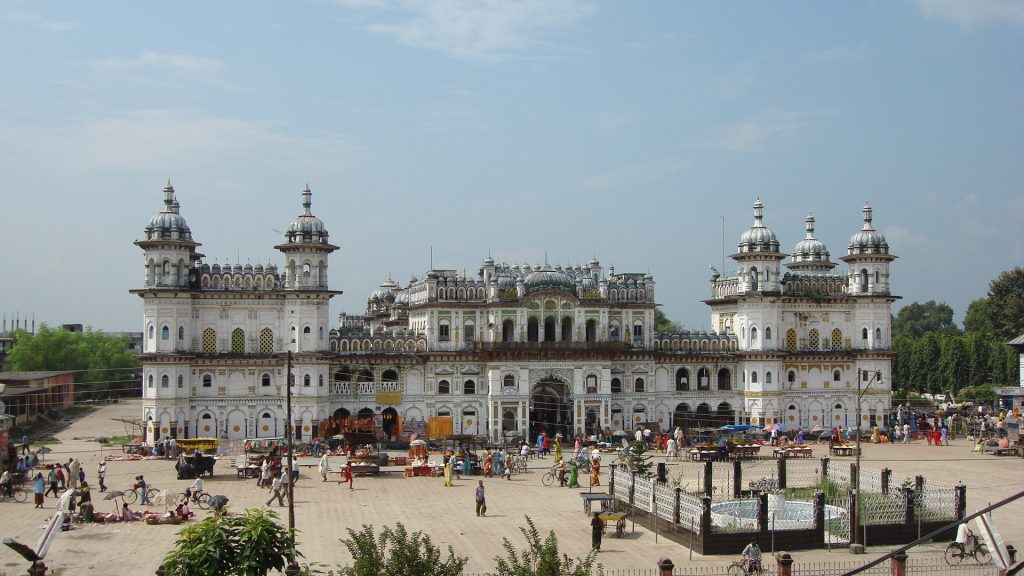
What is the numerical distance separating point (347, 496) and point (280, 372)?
18.4m

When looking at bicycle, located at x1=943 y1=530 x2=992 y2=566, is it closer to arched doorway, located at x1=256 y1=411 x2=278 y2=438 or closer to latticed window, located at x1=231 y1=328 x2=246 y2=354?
arched doorway, located at x1=256 y1=411 x2=278 y2=438

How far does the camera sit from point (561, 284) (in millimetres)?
56281

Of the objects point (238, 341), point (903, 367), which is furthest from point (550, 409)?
point (903, 367)

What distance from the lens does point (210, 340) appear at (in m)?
53.1

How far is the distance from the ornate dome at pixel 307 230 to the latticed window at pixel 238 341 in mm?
5010

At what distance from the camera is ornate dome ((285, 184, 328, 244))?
5341 centimetres

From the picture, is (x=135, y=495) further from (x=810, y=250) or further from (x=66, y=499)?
(x=810, y=250)

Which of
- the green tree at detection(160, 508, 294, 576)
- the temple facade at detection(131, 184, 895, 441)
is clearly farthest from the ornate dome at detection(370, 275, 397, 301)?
the green tree at detection(160, 508, 294, 576)

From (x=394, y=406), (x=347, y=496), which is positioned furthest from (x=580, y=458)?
(x=394, y=406)

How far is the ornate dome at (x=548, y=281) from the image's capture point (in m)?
56.0

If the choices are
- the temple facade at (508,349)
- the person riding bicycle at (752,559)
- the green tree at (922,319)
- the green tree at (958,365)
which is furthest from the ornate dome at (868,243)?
the green tree at (922,319)

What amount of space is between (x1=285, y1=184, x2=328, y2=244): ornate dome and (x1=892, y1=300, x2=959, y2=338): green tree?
9922 cm

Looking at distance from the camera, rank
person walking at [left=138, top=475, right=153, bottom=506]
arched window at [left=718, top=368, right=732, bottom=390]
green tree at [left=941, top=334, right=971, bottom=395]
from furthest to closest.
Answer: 1. green tree at [left=941, top=334, right=971, bottom=395]
2. arched window at [left=718, top=368, right=732, bottom=390]
3. person walking at [left=138, top=475, right=153, bottom=506]

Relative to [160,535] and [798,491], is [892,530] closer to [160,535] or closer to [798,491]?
[798,491]
